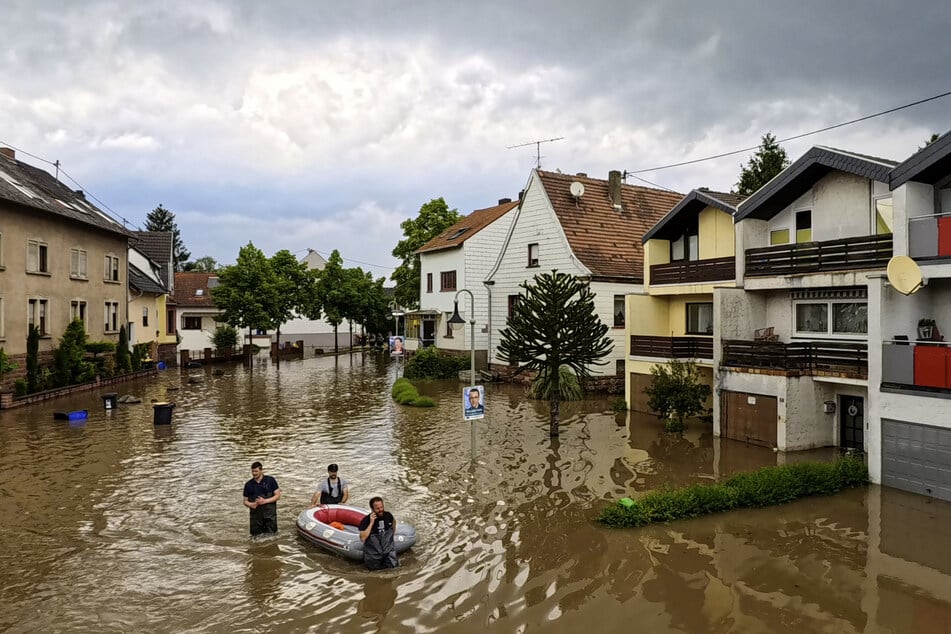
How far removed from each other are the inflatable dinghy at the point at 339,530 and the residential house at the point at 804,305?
1206 centimetres

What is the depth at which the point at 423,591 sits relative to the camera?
9.88 m

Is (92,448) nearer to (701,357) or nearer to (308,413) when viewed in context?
(308,413)

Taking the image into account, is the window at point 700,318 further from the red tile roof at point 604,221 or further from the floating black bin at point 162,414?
the floating black bin at point 162,414

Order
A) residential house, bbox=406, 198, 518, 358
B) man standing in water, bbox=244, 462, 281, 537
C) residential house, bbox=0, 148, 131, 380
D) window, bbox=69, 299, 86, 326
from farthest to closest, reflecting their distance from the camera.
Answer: residential house, bbox=406, 198, 518, 358
window, bbox=69, 299, 86, 326
residential house, bbox=0, 148, 131, 380
man standing in water, bbox=244, 462, 281, 537

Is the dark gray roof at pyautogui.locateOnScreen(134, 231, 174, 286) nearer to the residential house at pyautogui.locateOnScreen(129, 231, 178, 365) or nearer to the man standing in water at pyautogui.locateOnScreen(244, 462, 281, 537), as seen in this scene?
the residential house at pyautogui.locateOnScreen(129, 231, 178, 365)

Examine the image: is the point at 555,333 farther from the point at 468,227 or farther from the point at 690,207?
the point at 468,227

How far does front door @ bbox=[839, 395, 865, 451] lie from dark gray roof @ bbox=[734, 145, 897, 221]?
6228 mm

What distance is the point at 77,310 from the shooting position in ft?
112

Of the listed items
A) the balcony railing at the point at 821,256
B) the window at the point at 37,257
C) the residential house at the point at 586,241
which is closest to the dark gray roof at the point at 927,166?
the balcony railing at the point at 821,256

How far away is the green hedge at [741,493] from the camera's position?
1258 centimetres

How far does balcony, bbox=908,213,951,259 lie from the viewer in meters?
14.4

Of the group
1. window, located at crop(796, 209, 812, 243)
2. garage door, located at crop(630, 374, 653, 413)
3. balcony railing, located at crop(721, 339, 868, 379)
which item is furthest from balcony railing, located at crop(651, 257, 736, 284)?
garage door, located at crop(630, 374, 653, 413)

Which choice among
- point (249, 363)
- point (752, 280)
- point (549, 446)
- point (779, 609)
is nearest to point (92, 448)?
point (549, 446)

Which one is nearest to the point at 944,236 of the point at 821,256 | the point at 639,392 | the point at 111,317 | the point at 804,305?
the point at 821,256
